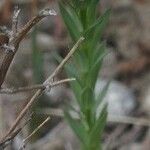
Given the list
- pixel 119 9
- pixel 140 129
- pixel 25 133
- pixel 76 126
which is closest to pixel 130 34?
pixel 119 9

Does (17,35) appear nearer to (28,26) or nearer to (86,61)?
(28,26)

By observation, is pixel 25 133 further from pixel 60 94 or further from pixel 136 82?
pixel 136 82

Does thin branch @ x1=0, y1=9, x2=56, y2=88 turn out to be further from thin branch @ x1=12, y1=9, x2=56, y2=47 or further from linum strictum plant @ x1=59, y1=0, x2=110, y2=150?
linum strictum plant @ x1=59, y1=0, x2=110, y2=150

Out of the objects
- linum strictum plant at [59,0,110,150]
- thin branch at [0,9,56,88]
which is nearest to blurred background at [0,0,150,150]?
linum strictum plant at [59,0,110,150]

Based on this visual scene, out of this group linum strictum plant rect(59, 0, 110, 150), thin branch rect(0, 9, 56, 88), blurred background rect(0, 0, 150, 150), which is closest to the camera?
thin branch rect(0, 9, 56, 88)

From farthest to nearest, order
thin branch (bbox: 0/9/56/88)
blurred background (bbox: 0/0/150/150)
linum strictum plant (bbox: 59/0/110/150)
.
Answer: blurred background (bbox: 0/0/150/150) → linum strictum plant (bbox: 59/0/110/150) → thin branch (bbox: 0/9/56/88)

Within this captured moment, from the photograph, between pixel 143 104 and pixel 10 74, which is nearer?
pixel 143 104

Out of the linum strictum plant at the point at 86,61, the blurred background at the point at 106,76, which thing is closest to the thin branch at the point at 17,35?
the linum strictum plant at the point at 86,61
